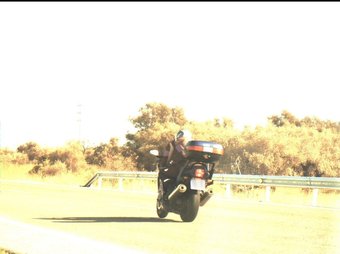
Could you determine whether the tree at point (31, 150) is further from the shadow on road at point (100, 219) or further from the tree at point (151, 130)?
the shadow on road at point (100, 219)

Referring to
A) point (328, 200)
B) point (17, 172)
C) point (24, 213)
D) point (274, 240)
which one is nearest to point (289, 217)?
point (274, 240)

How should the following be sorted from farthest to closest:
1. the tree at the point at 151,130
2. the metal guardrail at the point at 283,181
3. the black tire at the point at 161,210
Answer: the tree at the point at 151,130
the metal guardrail at the point at 283,181
the black tire at the point at 161,210

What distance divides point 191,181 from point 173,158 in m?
0.54

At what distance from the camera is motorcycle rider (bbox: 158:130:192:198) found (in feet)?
38.0

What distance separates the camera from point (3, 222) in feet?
35.1

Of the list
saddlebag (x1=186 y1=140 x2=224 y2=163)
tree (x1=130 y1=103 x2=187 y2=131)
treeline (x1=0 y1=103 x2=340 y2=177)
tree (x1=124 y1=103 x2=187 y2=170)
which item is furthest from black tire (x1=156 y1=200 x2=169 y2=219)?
tree (x1=130 y1=103 x2=187 y2=131)

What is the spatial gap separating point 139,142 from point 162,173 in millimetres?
29682

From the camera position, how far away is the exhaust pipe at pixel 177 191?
11.7 meters

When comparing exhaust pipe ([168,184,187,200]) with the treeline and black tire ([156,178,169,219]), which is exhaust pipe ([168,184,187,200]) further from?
the treeline

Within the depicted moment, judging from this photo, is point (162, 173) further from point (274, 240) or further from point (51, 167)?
point (51, 167)

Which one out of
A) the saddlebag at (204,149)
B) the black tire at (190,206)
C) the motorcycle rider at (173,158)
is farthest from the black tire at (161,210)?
the saddlebag at (204,149)

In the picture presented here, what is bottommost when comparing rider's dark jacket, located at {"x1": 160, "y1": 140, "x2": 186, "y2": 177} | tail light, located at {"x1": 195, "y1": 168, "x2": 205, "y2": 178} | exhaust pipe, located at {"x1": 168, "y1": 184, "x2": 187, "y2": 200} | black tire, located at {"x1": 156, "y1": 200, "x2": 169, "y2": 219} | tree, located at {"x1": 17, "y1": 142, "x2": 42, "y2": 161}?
black tire, located at {"x1": 156, "y1": 200, "x2": 169, "y2": 219}

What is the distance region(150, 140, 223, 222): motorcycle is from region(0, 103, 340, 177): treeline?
48.2 ft

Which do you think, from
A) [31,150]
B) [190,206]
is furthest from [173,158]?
[31,150]
